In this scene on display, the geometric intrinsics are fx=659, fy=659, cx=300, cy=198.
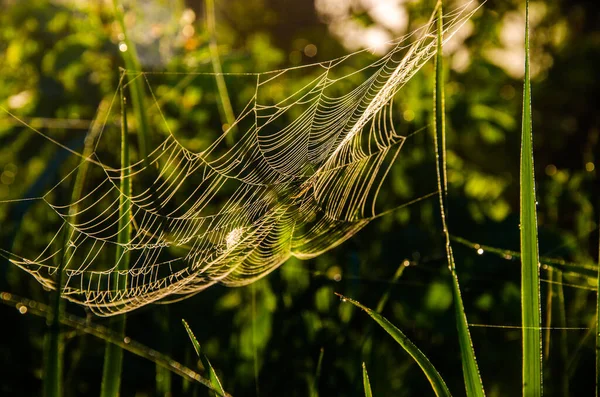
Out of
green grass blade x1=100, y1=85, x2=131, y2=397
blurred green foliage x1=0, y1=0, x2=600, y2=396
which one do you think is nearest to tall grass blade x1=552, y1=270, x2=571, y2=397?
blurred green foliage x1=0, y1=0, x2=600, y2=396

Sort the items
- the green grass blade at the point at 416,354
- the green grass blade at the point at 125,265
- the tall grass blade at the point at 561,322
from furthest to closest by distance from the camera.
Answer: the tall grass blade at the point at 561,322, the green grass blade at the point at 125,265, the green grass blade at the point at 416,354

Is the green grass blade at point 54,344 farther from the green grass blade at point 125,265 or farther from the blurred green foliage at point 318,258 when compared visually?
the blurred green foliage at point 318,258

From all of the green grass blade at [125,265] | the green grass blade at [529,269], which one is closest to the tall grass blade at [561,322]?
the green grass blade at [529,269]

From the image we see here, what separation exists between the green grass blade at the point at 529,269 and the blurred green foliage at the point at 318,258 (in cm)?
36

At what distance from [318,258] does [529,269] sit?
1.27 meters

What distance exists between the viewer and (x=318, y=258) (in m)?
2.10

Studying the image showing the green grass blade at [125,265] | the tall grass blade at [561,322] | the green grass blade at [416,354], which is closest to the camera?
the green grass blade at [416,354]

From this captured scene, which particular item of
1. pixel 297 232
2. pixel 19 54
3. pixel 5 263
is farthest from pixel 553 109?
pixel 5 263

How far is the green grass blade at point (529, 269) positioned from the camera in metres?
0.84

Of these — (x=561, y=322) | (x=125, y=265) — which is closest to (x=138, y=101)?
(x=125, y=265)

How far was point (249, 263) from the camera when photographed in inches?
84.1

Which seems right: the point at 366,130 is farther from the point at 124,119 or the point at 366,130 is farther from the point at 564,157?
the point at 564,157

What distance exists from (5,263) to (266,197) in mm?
747

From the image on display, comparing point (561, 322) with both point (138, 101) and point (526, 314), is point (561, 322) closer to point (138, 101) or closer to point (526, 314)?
point (526, 314)
